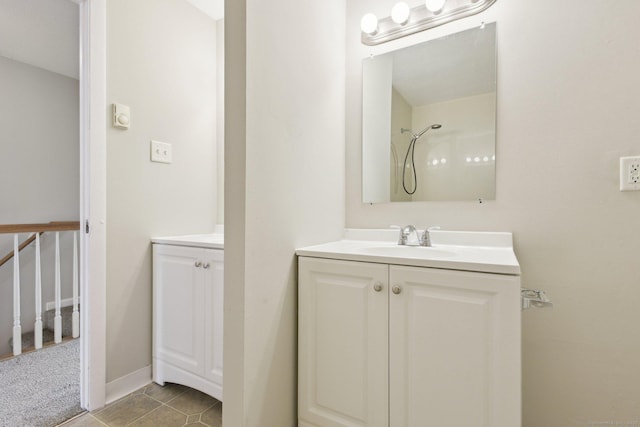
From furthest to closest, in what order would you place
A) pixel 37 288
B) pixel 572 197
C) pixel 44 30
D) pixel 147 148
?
pixel 44 30
pixel 37 288
pixel 147 148
pixel 572 197

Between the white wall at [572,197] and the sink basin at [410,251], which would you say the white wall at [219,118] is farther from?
the white wall at [572,197]

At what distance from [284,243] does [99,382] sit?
1.17 metres

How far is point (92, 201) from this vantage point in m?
1.36

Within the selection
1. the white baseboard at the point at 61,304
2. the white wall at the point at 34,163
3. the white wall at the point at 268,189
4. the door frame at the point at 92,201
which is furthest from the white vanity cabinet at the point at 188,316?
the white wall at the point at 34,163

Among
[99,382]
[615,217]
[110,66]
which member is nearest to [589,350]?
[615,217]

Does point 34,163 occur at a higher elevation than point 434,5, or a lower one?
lower

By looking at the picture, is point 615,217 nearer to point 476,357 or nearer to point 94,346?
point 476,357

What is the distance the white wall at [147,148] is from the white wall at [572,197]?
1.68 m

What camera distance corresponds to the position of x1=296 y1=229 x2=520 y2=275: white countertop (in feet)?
2.88

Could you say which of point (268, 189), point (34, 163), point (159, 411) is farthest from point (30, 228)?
point (268, 189)

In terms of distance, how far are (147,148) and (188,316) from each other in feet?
3.11

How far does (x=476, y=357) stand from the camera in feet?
2.79

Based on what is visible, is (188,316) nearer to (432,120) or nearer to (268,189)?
(268,189)

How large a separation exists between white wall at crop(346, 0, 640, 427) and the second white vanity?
221 millimetres
